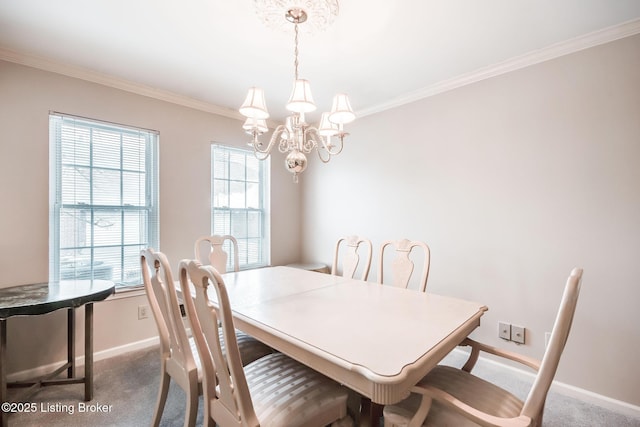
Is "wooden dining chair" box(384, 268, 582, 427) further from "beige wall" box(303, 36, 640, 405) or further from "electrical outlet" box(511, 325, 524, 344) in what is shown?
"electrical outlet" box(511, 325, 524, 344)

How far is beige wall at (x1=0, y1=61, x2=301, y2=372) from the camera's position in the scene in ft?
7.07

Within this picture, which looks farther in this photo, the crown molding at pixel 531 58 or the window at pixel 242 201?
the window at pixel 242 201

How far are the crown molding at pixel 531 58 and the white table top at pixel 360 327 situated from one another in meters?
1.91

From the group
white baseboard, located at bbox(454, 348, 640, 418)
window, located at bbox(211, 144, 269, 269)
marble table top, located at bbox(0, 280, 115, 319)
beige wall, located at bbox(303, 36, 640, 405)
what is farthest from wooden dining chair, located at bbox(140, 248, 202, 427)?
white baseboard, located at bbox(454, 348, 640, 418)

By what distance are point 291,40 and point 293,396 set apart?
214 cm

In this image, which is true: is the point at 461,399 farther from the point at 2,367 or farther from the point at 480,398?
the point at 2,367

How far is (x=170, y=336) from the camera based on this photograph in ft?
4.95

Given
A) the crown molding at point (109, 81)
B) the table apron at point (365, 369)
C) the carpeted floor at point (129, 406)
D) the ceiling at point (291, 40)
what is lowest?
the carpeted floor at point (129, 406)

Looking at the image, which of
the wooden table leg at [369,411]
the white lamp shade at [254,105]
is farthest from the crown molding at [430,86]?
the wooden table leg at [369,411]

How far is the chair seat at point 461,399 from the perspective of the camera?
1.12m

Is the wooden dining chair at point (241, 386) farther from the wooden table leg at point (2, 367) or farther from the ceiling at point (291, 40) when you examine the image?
the ceiling at point (291, 40)

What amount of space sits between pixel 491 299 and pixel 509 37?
1.97 m

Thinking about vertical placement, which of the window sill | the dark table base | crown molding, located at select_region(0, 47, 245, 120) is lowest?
the dark table base

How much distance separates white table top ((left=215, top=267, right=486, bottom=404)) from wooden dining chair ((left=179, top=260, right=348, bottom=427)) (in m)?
0.19
